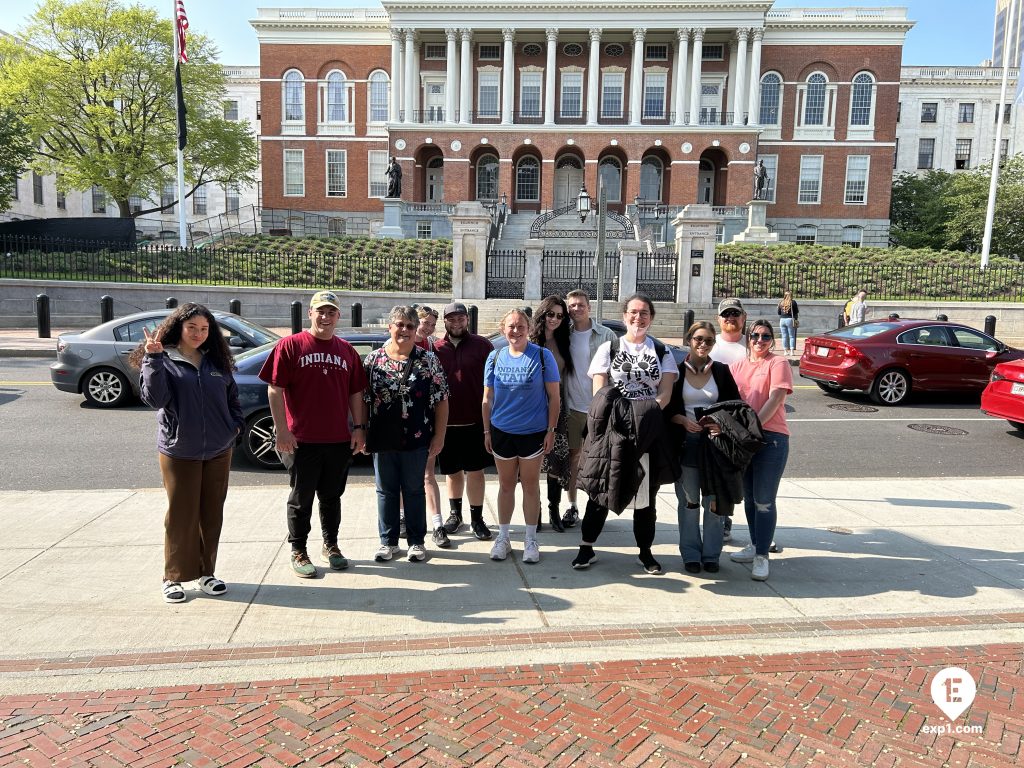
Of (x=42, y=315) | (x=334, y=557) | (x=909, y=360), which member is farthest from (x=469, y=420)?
(x=42, y=315)

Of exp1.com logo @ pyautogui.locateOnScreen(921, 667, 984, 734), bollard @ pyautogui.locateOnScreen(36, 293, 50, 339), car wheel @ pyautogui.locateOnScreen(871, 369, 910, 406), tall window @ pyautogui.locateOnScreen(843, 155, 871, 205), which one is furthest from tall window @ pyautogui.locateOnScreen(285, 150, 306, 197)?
exp1.com logo @ pyautogui.locateOnScreen(921, 667, 984, 734)

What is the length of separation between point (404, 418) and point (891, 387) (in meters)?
10.7

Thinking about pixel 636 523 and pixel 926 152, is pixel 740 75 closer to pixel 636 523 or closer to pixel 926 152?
pixel 926 152

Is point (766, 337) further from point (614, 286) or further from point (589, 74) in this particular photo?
point (589, 74)

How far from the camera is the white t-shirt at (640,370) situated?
4.72 m

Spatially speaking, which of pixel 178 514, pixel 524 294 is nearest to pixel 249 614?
pixel 178 514

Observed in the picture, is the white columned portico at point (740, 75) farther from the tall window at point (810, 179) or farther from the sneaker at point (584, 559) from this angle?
the sneaker at point (584, 559)

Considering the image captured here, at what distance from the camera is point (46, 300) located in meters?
18.9

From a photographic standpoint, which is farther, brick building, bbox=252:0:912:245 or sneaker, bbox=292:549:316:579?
brick building, bbox=252:0:912:245

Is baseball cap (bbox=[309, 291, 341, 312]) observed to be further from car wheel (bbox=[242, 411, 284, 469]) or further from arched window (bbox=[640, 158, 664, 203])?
arched window (bbox=[640, 158, 664, 203])

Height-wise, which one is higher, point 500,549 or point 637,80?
point 637,80

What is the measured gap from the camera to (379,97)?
5100 cm

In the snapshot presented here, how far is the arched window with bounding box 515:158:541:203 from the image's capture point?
47875mm

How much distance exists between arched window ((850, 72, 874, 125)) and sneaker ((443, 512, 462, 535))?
52.2 metres
